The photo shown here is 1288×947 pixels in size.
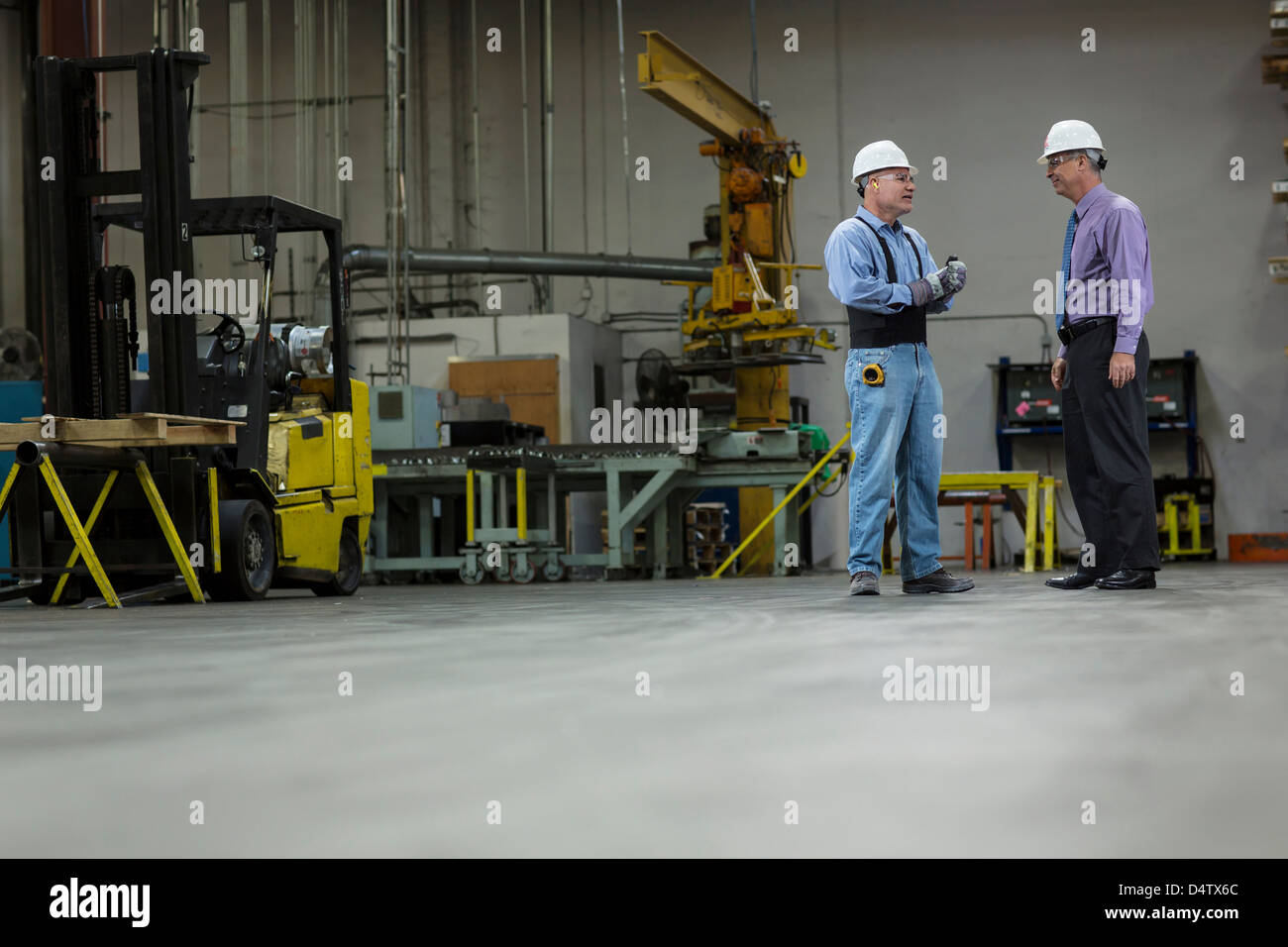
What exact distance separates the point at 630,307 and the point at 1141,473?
41.4ft

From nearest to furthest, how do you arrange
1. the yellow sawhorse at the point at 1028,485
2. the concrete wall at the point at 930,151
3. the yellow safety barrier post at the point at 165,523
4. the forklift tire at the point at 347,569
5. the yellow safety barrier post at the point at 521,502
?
the yellow safety barrier post at the point at 165,523, the forklift tire at the point at 347,569, the yellow sawhorse at the point at 1028,485, the yellow safety barrier post at the point at 521,502, the concrete wall at the point at 930,151

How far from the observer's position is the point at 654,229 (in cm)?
1736

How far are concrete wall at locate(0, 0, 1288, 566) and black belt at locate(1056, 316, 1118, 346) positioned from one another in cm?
1120

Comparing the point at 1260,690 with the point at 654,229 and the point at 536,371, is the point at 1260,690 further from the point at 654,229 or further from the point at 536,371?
the point at 654,229

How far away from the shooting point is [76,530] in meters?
5.70

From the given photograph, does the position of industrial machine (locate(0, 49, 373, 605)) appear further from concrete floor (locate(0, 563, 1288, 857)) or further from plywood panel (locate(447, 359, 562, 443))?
plywood panel (locate(447, 359, 562, 443))

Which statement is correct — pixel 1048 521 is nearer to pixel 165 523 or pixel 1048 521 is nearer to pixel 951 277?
pixel 951 277

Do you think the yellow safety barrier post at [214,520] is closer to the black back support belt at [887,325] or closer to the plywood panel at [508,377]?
the black back support belt at [887,325]

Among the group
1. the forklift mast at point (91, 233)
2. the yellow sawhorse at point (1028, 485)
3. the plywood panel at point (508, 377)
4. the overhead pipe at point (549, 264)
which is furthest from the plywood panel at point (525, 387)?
the forklift mast at point (91, 233)

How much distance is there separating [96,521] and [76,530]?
25.0 inches

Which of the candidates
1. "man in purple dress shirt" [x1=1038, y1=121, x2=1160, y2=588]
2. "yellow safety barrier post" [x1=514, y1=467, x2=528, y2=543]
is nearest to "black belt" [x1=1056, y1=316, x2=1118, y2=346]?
"man in purple dress shirt" [x1=1038, y1=121, x2=1160, y2=588]

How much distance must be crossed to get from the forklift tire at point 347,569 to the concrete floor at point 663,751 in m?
4.85

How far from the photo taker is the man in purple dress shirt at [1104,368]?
506 cm
